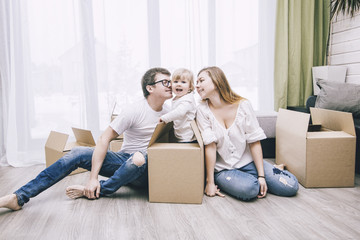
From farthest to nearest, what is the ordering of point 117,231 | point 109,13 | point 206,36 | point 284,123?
point 206,36 → point 109,13 → point 284,123 → point 117,231

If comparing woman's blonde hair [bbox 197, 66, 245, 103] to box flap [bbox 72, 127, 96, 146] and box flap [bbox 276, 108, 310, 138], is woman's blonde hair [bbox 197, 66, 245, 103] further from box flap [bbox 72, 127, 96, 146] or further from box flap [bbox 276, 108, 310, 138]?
box flap [bbox 72, 127, 96, 146]

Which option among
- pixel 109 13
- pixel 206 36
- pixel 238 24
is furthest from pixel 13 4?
pixel 238 24

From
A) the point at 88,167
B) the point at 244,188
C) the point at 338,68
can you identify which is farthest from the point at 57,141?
the point at 338,68

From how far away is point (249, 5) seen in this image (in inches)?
119

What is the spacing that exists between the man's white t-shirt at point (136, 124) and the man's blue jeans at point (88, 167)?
0.32 feet

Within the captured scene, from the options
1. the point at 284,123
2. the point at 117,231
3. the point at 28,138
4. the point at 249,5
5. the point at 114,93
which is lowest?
the point at 117,231

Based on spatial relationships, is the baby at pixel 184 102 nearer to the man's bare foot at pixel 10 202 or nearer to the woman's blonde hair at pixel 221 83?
the woman's blonde hair at pixel 221 83

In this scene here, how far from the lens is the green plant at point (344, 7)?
275 centimetres

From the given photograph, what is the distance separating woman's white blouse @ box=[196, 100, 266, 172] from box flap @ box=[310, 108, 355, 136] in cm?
57

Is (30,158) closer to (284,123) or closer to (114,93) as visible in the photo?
(114,93)

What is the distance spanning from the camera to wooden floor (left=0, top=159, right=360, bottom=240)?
1.25 meters

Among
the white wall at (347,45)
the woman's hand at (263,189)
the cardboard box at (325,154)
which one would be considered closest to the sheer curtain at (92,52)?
the white wall at (347,45)

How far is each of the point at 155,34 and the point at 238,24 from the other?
0.91m

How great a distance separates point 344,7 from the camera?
288cm
